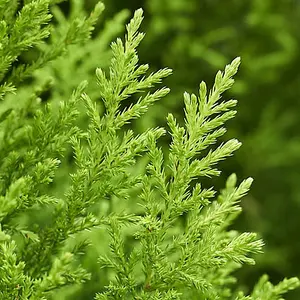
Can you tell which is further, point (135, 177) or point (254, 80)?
point (254, 80)

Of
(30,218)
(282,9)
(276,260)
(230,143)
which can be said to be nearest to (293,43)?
(282,9)

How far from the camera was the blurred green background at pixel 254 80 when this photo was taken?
3482mm

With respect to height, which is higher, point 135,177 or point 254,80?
point 254,80

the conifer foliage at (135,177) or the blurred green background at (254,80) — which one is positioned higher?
the blurred green background at (254,80)

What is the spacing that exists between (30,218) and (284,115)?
85.1 inches

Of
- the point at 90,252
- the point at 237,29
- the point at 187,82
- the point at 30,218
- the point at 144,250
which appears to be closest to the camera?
the point at 144,250

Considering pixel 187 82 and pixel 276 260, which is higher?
pixel 187 82

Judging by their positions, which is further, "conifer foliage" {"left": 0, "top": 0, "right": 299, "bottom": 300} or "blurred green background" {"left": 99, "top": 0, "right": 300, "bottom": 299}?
"blurred green background" {"left": 99, "top": 0, "right": 300, "bottom": 299}

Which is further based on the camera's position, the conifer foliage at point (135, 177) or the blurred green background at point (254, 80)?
the blurred green background at point (254, 80)

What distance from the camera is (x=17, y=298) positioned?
4.12ft

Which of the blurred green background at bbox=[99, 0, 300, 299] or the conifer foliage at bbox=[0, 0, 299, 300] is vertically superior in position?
the blurred green background at bbox=[99, 0, 300, 299]

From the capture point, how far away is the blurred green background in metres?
3.48

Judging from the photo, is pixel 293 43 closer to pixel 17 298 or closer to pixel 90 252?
pixel 90 252

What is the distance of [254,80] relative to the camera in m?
3.70
